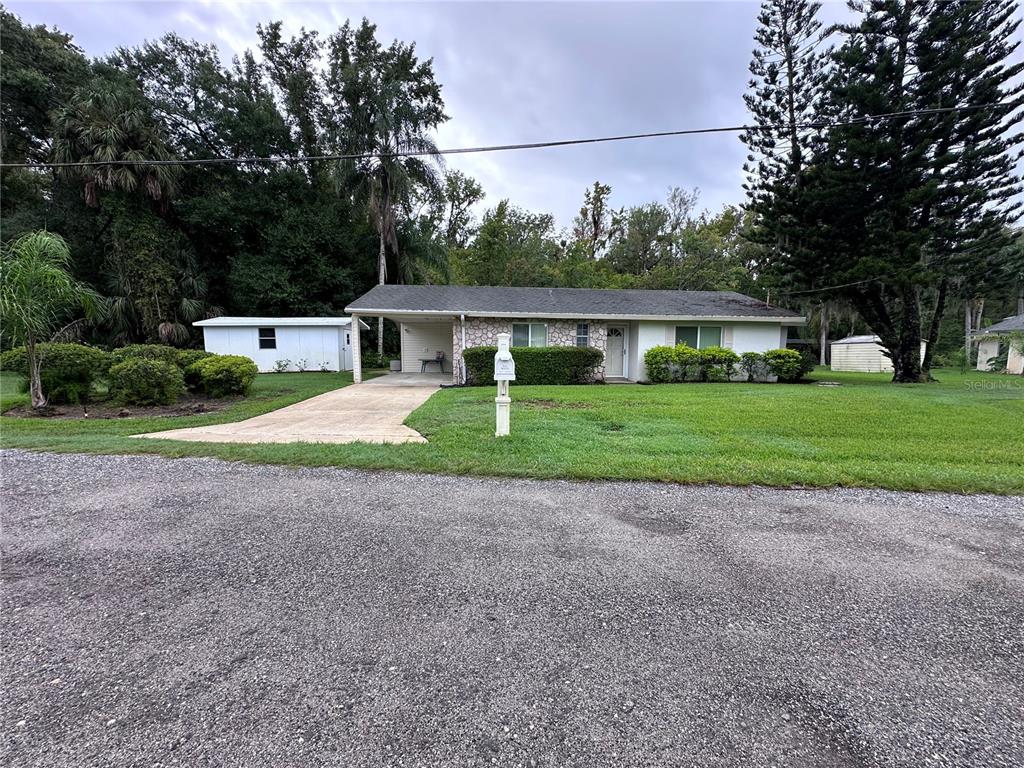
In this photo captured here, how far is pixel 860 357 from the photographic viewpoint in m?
25.8

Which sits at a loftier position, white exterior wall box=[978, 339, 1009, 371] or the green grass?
white exterior wall box=[978, 339, 1009, 371]

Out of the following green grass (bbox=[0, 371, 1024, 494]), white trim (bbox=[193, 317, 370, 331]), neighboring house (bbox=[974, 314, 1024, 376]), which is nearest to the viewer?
green grass (bbox=[0, 371, 1024, 494])

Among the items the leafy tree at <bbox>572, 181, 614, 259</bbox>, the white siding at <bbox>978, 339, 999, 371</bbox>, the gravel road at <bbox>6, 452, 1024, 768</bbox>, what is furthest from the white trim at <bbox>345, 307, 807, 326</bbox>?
the leafy tree at <bbox>572, 181, 614, 259</bbox>

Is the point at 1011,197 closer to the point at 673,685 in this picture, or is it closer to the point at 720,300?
the point at 720,300

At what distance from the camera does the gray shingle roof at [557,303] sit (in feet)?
44.8

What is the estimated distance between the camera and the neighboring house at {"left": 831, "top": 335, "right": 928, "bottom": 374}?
2456 centimetres

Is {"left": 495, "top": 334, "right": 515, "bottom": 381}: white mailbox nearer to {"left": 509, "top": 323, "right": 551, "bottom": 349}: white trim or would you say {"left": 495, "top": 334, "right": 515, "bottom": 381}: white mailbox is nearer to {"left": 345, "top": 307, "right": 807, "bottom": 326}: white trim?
{"left": 345, "top": 307, "right": 807, "bottom": 326}: white trim

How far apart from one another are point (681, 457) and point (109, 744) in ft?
15.7

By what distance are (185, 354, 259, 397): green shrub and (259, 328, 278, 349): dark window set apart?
9.26m

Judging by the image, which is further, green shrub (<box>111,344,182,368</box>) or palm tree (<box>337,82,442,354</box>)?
palm tree (<box>337,82,442,354</box>)

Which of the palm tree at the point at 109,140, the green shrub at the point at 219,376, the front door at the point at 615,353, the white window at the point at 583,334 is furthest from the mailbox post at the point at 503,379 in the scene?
the palm tree at the point at 109,140

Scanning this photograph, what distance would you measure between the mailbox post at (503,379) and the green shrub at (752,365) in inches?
444

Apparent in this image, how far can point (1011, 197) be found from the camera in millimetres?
12648

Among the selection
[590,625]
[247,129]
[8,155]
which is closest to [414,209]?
[247,129]
